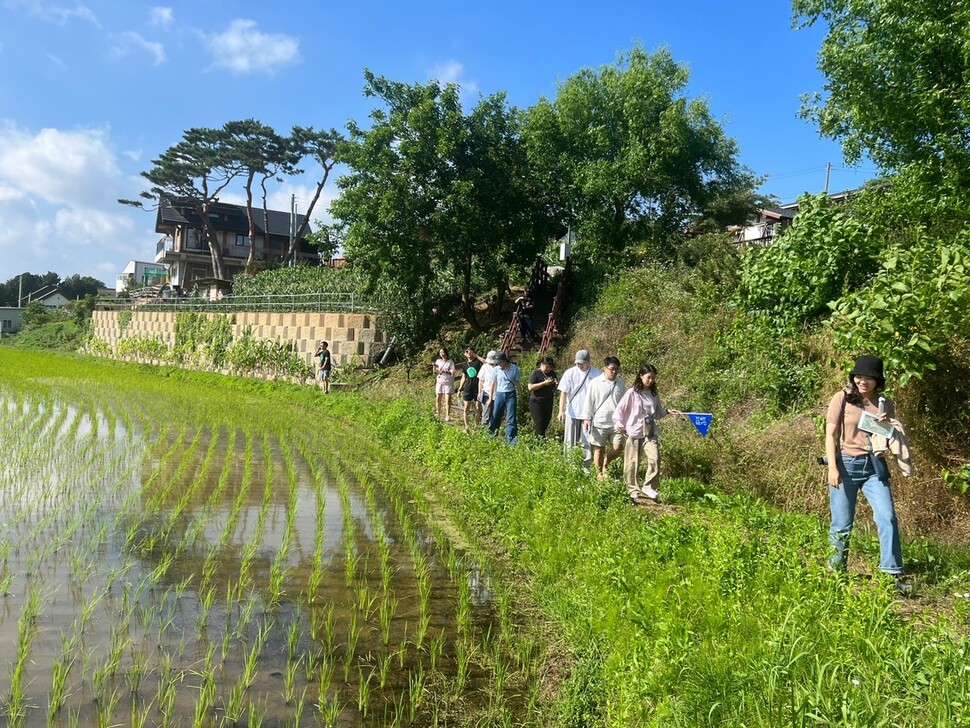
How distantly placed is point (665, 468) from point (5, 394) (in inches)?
569

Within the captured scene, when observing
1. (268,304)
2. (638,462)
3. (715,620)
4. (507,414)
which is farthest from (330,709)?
(268,304)

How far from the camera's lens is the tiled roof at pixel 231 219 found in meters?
48.5

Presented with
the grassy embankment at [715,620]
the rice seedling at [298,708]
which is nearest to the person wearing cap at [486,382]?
the grassy embankment at [715,620]

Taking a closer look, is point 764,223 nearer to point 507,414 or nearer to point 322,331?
point 322,331

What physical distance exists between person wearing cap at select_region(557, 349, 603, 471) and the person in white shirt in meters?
0.27

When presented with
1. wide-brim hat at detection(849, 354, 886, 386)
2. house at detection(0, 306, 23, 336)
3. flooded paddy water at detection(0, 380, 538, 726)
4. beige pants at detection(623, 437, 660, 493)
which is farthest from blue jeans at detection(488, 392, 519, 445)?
house at detection(0, 306, 23, 336)

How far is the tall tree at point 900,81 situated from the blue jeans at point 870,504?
7.63 meters

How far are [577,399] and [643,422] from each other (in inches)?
46.9

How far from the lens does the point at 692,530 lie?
501 centimetres

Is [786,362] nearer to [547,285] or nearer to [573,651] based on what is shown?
[573,651]

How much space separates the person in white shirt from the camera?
26.4 feet

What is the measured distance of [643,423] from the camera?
7.66 m

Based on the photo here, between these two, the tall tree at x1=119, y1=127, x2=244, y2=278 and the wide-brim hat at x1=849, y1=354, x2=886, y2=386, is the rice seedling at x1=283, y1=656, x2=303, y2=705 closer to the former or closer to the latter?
the wide-brim hat at x1=849, y1=354, x2=886, y2=386

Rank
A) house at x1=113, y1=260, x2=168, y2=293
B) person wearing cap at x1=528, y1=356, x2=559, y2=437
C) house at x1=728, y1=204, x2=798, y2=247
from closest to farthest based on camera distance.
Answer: person wearing cap at x1=528, y1=356, x2=559, y2=437 < house at x1=728, y1=204, x2=798, y2=247 < house at x1=113, y1=260, x2=168, y2=293
